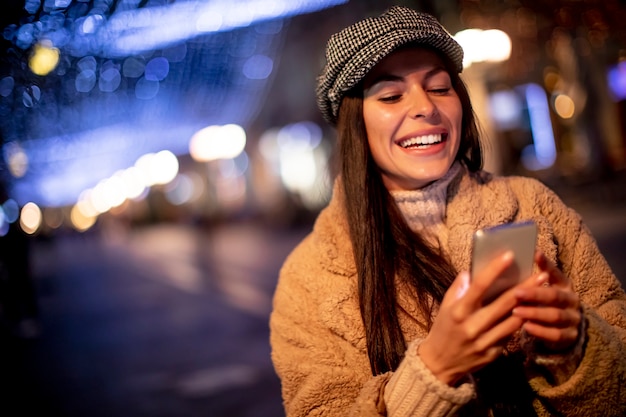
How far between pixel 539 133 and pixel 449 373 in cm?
1684

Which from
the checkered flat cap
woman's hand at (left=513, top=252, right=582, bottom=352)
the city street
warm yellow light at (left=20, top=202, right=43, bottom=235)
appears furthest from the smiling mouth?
warm yellow light at (left=20, top=202, right=43, bottom=235)

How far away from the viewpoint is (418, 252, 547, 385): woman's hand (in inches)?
46.8

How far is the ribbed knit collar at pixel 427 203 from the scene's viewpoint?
6.15 feet

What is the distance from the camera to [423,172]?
1.77 metres

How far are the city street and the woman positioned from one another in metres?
3.45

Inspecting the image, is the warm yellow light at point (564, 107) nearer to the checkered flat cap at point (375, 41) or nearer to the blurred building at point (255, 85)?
the blurred building at point (255, 85)

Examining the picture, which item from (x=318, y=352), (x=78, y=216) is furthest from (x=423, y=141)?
(x=78, y=216)

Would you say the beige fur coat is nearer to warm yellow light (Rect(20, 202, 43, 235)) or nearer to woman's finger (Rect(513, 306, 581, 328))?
woman's finger (Rect(513, 306, 581, 328))

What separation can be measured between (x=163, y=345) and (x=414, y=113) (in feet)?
23.3

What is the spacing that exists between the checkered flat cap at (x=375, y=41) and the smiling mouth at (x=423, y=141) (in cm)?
26

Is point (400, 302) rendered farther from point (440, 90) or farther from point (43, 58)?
point (43, 58)

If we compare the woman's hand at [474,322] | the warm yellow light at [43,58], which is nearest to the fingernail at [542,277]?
the woman's hand at [474,322]

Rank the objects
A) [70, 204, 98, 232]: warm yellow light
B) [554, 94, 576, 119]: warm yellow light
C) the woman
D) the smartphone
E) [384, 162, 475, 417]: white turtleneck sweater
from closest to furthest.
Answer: the smartphone < [384, 162, 475, 417]: white turtleneck sweater < the woman < [554, 94, 576, 119]: warm yellow light < [70, 204, 98, 232]: warm yellow light

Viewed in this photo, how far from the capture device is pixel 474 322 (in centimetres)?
123
